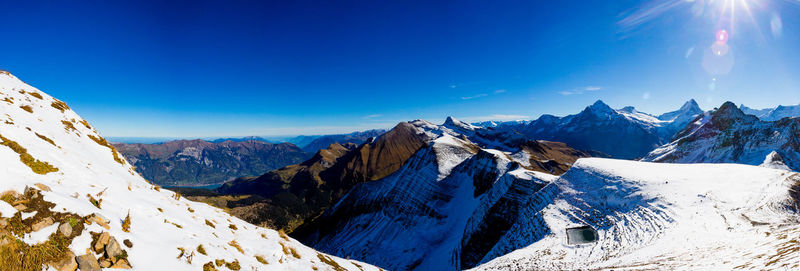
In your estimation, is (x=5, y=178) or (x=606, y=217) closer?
(x=5, y=178)

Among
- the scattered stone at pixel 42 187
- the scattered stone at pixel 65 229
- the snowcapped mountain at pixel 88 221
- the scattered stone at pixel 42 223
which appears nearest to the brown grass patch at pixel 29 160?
the snowcapped mountain at pixel 88 221

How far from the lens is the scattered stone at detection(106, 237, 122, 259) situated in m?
7.56

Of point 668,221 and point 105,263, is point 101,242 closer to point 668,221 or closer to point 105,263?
point 105,263

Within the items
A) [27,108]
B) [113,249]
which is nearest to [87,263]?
[113,249]

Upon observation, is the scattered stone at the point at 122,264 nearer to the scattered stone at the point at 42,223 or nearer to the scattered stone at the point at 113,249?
the scattered stone at the point at 113,249

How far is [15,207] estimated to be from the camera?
7.29m

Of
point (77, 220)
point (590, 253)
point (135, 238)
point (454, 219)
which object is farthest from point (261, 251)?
point (454, 219)

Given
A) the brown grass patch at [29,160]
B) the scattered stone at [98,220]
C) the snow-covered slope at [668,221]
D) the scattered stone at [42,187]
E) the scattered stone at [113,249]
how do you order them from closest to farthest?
1. the scattered stone at [113,249]
2. the scattered stone at [98,220]
3. the scattered stone at [42,187]
4. the brown grass patch at [29,160]
5. the snow-covered slope at [668,221]

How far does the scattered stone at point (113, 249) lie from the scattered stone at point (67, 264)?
0.64 metres

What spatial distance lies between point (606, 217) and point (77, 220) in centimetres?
4799

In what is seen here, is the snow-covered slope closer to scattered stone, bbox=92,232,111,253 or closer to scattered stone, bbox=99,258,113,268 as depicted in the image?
scattered stone, bbox=99,258,113,268

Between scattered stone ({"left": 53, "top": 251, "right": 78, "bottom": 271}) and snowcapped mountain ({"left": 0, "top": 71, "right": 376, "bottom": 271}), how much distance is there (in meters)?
0.03

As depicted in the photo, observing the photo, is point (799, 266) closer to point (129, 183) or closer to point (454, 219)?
point (129, 183)

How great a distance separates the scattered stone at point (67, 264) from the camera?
6688 millimetres
